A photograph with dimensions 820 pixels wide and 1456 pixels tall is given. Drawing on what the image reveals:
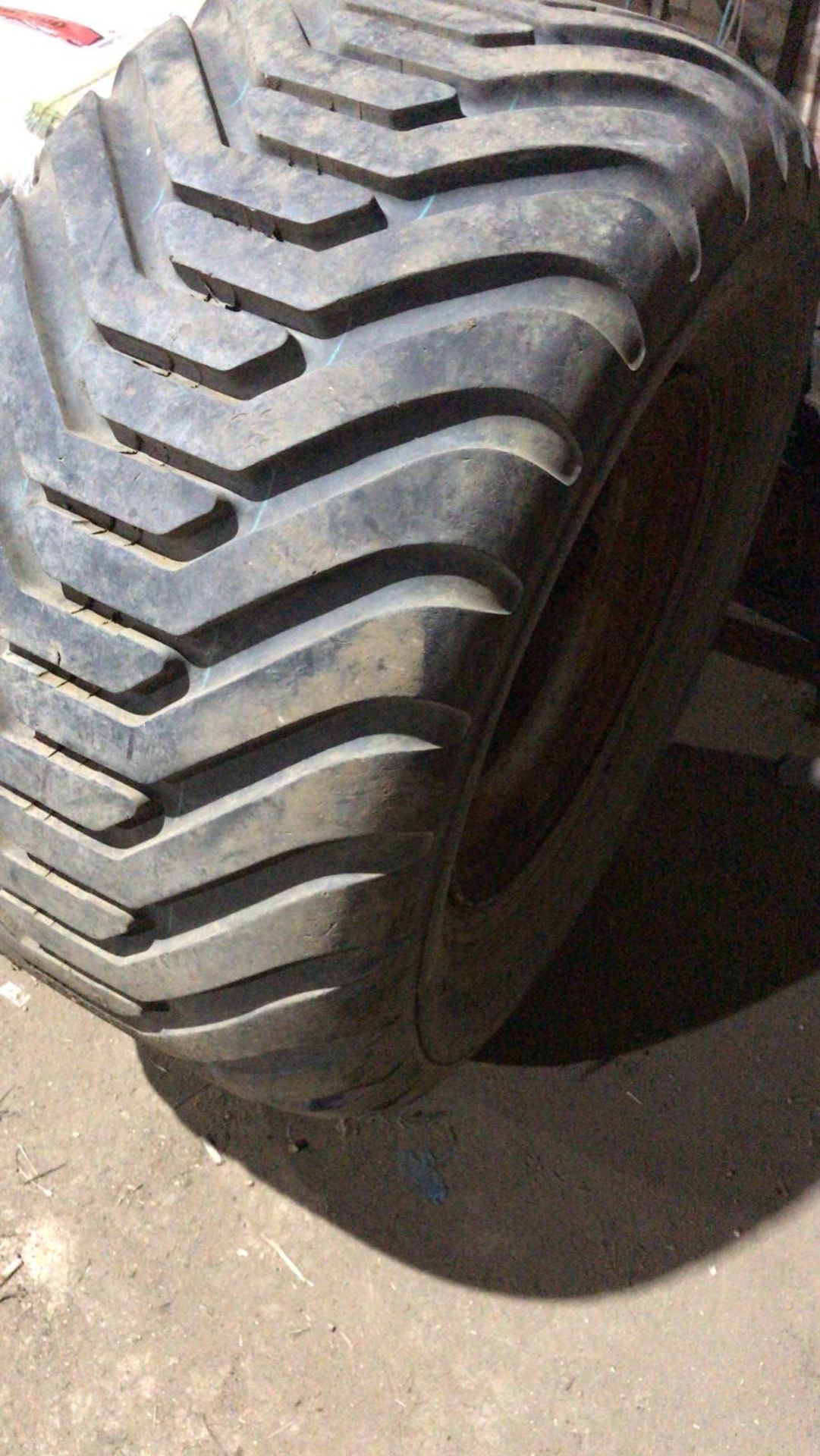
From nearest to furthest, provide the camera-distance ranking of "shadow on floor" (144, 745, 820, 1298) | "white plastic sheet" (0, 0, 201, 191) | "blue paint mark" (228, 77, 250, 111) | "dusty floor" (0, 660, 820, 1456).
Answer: "blue paint mark" (228, 77, 250, 111) < "dusty floor" (0, 660, 820, 1456) < "shadow on floor" (144, 745, 820, 1298) < "white plastic sheet" (0, 0, 201, 191)

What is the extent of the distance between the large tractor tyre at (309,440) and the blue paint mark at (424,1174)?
39cm

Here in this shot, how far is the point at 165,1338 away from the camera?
4.33 ft

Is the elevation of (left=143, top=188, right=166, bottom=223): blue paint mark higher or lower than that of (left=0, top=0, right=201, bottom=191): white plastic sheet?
higher

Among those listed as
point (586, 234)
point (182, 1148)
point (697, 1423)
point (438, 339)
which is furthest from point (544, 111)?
point (697, 1423)

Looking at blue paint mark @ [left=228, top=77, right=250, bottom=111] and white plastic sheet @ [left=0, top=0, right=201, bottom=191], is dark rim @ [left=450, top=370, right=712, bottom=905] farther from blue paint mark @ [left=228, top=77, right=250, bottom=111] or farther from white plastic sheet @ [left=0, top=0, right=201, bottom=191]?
white plastic sheet @ [left=0, top=0, right=201, bottom=191]

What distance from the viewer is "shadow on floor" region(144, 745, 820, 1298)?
1.43 metres

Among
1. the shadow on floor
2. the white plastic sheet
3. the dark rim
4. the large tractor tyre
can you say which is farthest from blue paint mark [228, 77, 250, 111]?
the shadow on floor

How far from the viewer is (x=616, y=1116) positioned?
5.06 ft

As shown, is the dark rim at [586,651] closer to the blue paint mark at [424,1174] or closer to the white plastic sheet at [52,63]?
the blue paint mark at [424,1174]

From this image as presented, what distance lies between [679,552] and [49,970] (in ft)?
2.95

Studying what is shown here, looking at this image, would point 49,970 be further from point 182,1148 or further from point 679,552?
point 679,552

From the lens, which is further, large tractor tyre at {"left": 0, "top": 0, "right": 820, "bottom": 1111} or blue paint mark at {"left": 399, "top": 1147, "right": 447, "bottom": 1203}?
blue paint mark at {"left": 399, "top": 1147, "right": 447, "bottom": 1203}

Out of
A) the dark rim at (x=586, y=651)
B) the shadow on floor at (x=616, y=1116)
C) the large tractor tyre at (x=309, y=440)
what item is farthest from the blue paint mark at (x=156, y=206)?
the shadow on floor at (x=616, y=1116)

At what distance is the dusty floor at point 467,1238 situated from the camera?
1.29 meters
